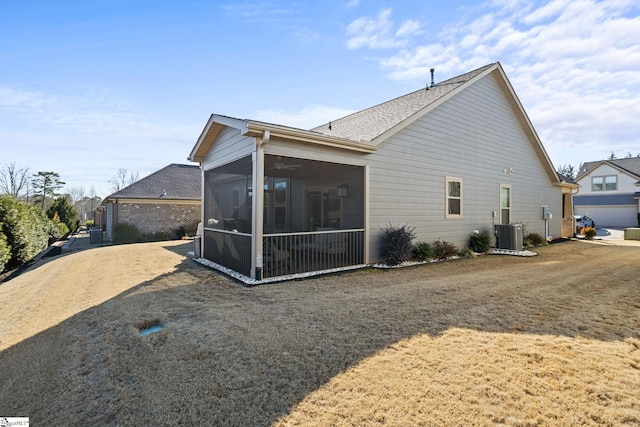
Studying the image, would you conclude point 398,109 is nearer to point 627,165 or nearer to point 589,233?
point 589,233

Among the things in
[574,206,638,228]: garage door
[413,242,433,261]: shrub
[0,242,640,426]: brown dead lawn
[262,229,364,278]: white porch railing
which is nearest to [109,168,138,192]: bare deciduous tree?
[0,242,640,426]: brown dead lawn

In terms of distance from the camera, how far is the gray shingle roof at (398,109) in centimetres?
864

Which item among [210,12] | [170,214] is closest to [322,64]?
[210,12]

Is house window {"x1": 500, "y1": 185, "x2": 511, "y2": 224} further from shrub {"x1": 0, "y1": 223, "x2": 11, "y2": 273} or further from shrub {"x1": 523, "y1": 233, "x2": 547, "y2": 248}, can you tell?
shrub {"x1": 0, "y1": 223, "x2": 11, "y2": 273}

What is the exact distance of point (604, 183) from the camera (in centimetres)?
2836

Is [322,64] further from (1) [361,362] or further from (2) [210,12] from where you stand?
(1) [361,362]

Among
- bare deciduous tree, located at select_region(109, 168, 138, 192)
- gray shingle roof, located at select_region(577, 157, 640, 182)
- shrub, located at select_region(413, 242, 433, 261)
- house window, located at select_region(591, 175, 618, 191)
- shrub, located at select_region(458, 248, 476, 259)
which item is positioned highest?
bare deciduous tree, located at select_region(109, 168, 138, 192)

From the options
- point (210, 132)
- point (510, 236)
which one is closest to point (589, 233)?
point (510, 236)

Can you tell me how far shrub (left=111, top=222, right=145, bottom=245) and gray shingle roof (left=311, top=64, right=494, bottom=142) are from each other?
41.4ft

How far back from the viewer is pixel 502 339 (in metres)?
3.40

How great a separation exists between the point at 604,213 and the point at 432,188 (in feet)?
96.6

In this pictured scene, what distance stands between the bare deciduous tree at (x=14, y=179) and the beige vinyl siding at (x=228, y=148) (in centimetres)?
3840

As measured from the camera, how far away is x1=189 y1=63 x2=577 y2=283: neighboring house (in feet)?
22.4

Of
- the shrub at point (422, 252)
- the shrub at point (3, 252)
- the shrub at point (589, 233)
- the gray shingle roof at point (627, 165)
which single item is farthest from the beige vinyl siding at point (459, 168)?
the gray shingle roof at point (627, 165)
